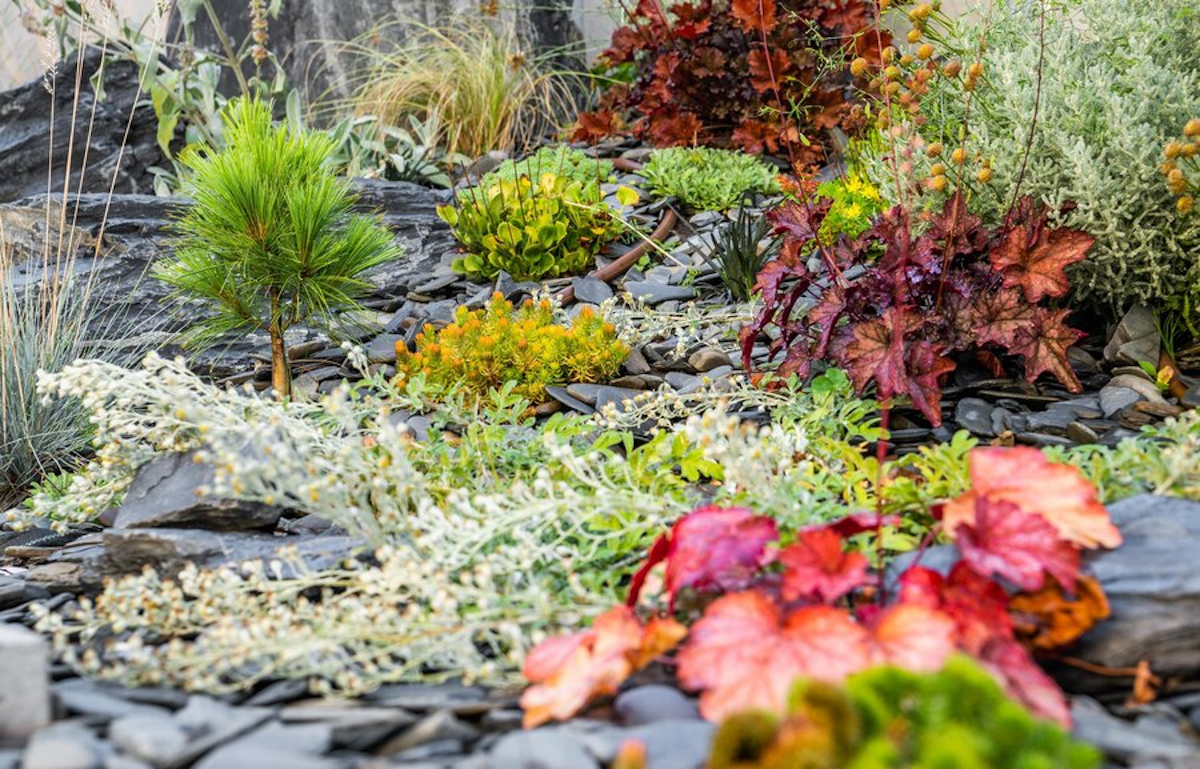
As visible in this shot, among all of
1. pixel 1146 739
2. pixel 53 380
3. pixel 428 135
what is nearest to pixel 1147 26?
pixel 1146 739

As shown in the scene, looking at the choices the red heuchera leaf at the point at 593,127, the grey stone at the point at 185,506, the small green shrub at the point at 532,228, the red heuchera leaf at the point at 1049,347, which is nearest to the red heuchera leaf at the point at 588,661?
the grey stone at the point at 185,506

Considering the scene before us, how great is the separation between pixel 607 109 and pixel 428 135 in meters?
0.99

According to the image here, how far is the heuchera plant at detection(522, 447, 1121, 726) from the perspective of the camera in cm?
158

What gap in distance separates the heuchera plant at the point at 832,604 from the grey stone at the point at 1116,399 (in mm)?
1332

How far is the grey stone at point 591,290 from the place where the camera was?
421cm

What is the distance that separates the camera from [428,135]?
19.7ft

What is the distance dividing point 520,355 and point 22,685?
2016mm

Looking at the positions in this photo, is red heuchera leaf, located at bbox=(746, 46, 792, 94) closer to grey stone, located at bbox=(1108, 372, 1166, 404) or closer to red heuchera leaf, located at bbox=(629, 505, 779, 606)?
grey stone, located at bbox=(1108, 372, 1166, 404)

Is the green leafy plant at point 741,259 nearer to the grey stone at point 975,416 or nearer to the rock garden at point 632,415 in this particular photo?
the rock garden at point 632,415

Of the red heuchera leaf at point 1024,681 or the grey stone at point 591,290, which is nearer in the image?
the red heuchera leaf at point 1024,681

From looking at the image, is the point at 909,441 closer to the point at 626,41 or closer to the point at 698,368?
the point at 698,368

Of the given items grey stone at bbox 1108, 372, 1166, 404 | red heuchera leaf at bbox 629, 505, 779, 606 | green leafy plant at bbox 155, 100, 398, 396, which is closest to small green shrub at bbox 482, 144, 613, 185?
green leafy plant at bbox 155, 100, 398, 396

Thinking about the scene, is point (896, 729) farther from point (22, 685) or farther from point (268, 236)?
point (268, 236)

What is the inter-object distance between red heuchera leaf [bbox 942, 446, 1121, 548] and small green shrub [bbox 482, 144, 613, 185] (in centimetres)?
316
